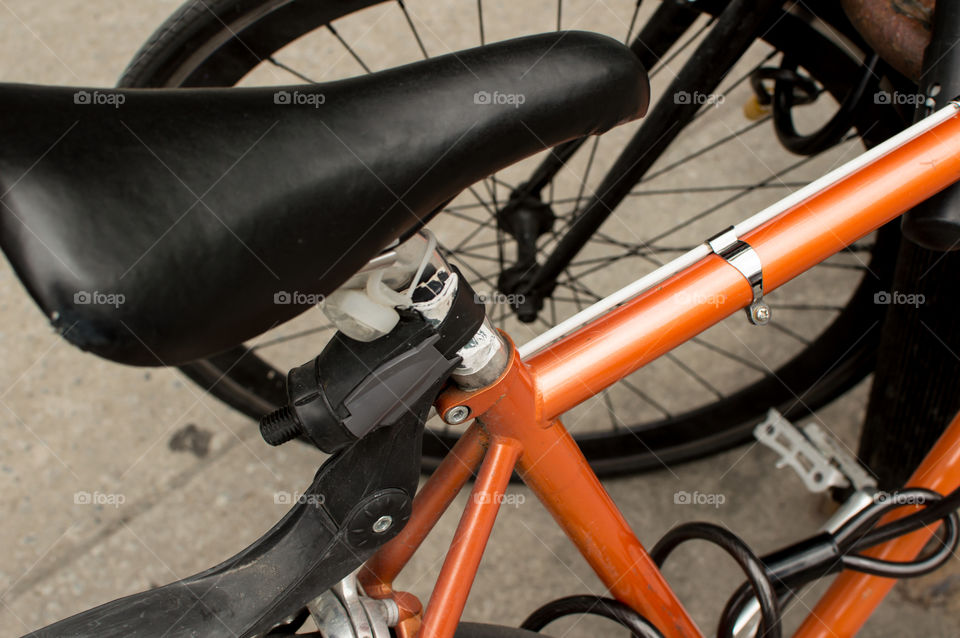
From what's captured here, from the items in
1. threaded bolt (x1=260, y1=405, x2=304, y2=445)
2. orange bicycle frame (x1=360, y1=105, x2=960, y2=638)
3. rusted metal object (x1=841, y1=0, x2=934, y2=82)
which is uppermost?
rusted metal object (x1=841, y1=0, x2=934, y2=82)

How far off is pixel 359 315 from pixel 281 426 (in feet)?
0.40

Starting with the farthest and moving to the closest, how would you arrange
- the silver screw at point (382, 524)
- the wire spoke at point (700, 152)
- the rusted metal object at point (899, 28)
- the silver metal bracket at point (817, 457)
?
the wire spoke at point (700, 152) < the silver metal bracket at point (817, 457) < the rusted metal object at point (899, 28) < the silver screw at point (382, 524)

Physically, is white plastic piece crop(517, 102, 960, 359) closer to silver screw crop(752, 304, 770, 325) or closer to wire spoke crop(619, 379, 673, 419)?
silver screw crop(752, 304, 770, 325)

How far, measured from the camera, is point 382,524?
675 mm

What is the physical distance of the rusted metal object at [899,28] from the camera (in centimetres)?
79

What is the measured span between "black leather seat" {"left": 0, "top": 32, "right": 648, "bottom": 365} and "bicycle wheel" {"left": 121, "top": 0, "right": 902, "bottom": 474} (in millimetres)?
578

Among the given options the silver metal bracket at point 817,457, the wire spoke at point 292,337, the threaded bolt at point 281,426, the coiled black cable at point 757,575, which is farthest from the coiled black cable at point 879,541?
the wire spoke at point 292,337

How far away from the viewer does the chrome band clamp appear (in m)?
0.70

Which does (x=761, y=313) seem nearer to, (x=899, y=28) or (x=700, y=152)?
(x=899, y=28)

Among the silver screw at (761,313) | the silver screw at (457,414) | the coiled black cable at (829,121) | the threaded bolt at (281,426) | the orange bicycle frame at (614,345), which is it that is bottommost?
the silver screw at (761,313)

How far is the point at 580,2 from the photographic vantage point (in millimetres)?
1952

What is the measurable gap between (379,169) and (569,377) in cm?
29

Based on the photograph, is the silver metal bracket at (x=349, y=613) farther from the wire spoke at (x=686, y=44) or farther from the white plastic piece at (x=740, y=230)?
the wire spoke at (x=686, y=44)

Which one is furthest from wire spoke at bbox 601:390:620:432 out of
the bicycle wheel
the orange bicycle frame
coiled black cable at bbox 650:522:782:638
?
the orange bicycle frame
